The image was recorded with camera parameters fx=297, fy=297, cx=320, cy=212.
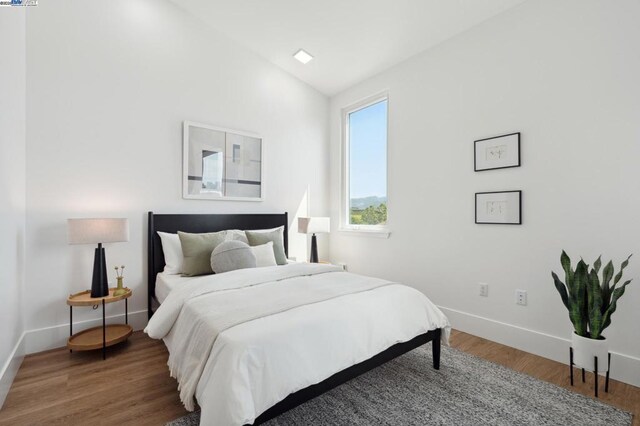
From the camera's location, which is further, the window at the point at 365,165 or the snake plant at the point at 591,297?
the window at the point at 365,165

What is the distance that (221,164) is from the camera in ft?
11.2

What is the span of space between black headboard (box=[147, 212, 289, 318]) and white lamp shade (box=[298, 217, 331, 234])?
35cm

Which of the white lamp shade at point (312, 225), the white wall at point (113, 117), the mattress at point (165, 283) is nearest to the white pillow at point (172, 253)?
the mattress at point (165, 283)

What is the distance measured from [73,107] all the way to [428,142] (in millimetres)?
3401

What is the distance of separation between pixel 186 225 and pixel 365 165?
2.39m

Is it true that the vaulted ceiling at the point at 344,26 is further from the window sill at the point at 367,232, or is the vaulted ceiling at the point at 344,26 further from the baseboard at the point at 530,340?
the baseboard at the point at 530,340

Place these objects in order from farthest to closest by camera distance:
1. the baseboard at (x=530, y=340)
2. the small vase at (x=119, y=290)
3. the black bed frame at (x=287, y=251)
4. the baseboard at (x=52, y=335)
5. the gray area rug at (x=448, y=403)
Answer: the small vase at (x=119, y=290)
the baseboard at (x=52, y=335)
the baseboard at (x=530, y=340)
the gray area rug at (x=448, y=403)
the black bed frame at (x=287, y=251)

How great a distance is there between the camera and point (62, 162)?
2.57m

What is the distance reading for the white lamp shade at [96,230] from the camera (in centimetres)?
231

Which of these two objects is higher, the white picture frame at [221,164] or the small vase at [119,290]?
the white picture frame at [221,164]

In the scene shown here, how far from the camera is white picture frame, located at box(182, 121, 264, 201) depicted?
127 inches

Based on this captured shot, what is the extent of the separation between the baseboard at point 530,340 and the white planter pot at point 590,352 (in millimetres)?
315

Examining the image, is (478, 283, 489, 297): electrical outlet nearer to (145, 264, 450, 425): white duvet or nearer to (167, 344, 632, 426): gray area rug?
(167, 344, 632, 426): gray area rug

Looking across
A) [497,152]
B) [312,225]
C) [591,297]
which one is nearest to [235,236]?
[312,225]
